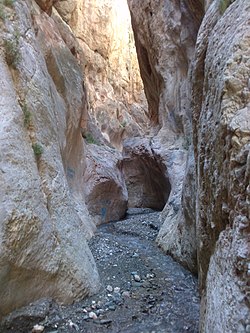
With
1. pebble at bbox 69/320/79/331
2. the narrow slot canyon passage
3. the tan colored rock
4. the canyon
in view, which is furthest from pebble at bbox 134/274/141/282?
the tan colored rock

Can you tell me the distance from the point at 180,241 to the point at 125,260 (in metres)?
1.34

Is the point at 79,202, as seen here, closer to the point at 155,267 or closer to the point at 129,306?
the point at 155,267

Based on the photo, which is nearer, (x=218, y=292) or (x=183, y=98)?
(x=218, y=292)

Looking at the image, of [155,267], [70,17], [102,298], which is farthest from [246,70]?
[70,17]

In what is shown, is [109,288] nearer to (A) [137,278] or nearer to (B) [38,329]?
(A) [137,278]

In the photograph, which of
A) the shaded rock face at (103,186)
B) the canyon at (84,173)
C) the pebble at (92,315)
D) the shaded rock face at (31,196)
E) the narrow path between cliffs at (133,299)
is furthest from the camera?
the shaded rock face at (103,186)

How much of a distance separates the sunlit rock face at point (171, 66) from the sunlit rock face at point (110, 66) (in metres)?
8.74

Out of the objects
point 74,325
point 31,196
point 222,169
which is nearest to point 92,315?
point 74,325

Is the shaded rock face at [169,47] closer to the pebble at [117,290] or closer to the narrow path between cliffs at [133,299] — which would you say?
the narrow path between cliffs at [133,299]

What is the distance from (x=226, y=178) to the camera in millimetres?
3688

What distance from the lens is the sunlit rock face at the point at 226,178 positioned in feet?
10.3

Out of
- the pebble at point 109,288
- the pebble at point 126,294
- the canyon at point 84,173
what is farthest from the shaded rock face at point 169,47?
the pebble at point 126,294

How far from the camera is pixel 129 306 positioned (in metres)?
5.65

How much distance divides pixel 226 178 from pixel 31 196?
2930 mm
